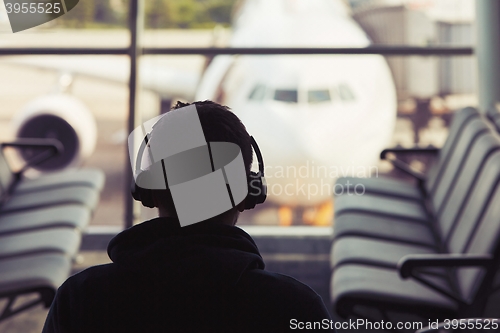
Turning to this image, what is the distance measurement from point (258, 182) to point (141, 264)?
→ 0.26 m

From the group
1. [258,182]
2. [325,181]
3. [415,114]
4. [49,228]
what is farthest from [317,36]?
[258,182]

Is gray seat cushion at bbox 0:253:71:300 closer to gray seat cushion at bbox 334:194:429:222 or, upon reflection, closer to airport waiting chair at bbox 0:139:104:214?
airport waiting chair at bbox 0:139:104:214

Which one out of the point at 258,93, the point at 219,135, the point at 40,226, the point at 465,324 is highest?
the point at 219,135

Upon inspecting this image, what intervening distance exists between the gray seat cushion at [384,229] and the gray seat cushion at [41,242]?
38.5 inches

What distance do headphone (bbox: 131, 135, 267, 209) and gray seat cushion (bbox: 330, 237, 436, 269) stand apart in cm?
120

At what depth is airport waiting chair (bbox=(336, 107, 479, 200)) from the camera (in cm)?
260

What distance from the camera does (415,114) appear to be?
695 centimetres

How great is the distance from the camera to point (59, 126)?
535 cm

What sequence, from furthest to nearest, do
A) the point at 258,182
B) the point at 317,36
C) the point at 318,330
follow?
1. the point at 317,36
2. the point at 258,182
3. the point at 318,330

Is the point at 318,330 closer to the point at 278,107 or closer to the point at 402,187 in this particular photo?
the point at 402,187

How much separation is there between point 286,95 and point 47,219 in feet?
10.3

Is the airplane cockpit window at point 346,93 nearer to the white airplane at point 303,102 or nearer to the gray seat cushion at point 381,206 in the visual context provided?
the white airplane at point 303,102

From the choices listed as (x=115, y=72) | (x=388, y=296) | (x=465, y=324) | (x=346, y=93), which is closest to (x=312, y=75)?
(x=346, y=93)

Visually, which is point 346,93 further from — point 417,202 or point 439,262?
point 439,262
